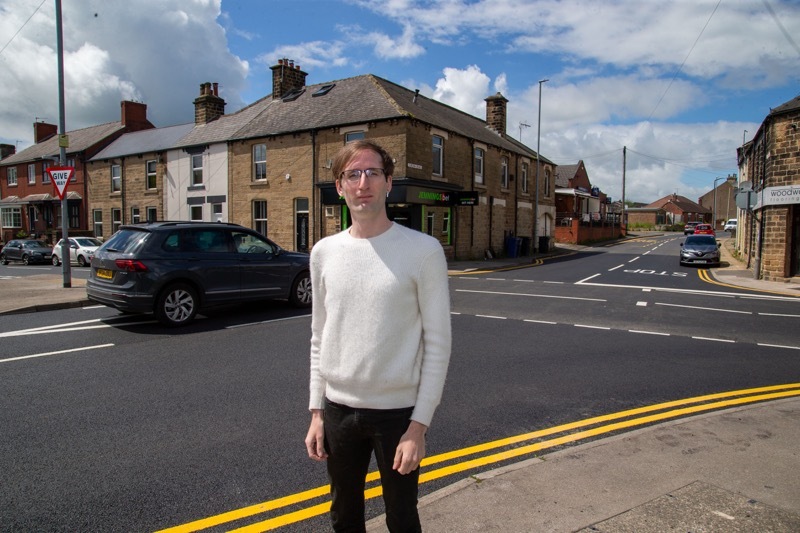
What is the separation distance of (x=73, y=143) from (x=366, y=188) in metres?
44.9

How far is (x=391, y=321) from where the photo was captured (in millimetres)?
2033

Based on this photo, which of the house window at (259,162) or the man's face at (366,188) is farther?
the house window at (259,162)

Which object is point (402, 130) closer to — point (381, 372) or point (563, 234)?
point (381, 372)

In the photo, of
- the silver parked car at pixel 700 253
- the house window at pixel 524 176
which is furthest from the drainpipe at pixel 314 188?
the silver parked car at pixel 700 253

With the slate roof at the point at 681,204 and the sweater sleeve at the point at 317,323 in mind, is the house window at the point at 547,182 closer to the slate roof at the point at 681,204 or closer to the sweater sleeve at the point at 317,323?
the sweater sleeve at the point at 317,323

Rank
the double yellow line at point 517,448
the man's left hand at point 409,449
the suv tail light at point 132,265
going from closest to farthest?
the man's left hand at point 409,449
the double yellow line at point 517,448
the suv tail light at point 132,265

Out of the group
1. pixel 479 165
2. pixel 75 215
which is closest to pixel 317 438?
pixel 479 165

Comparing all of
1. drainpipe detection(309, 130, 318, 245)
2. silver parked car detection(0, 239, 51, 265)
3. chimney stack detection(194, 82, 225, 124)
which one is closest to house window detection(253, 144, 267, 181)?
drainpipe detection(309, 130, 318, 245)

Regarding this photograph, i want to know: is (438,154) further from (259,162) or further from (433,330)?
(433,330)

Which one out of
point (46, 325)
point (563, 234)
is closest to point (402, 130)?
→ point (46, 325)

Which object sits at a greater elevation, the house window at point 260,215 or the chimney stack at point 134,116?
the chimney stack at point 134,116

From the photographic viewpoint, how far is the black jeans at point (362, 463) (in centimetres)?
207

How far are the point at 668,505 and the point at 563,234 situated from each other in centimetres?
4176

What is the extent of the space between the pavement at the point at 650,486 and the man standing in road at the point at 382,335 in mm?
981
